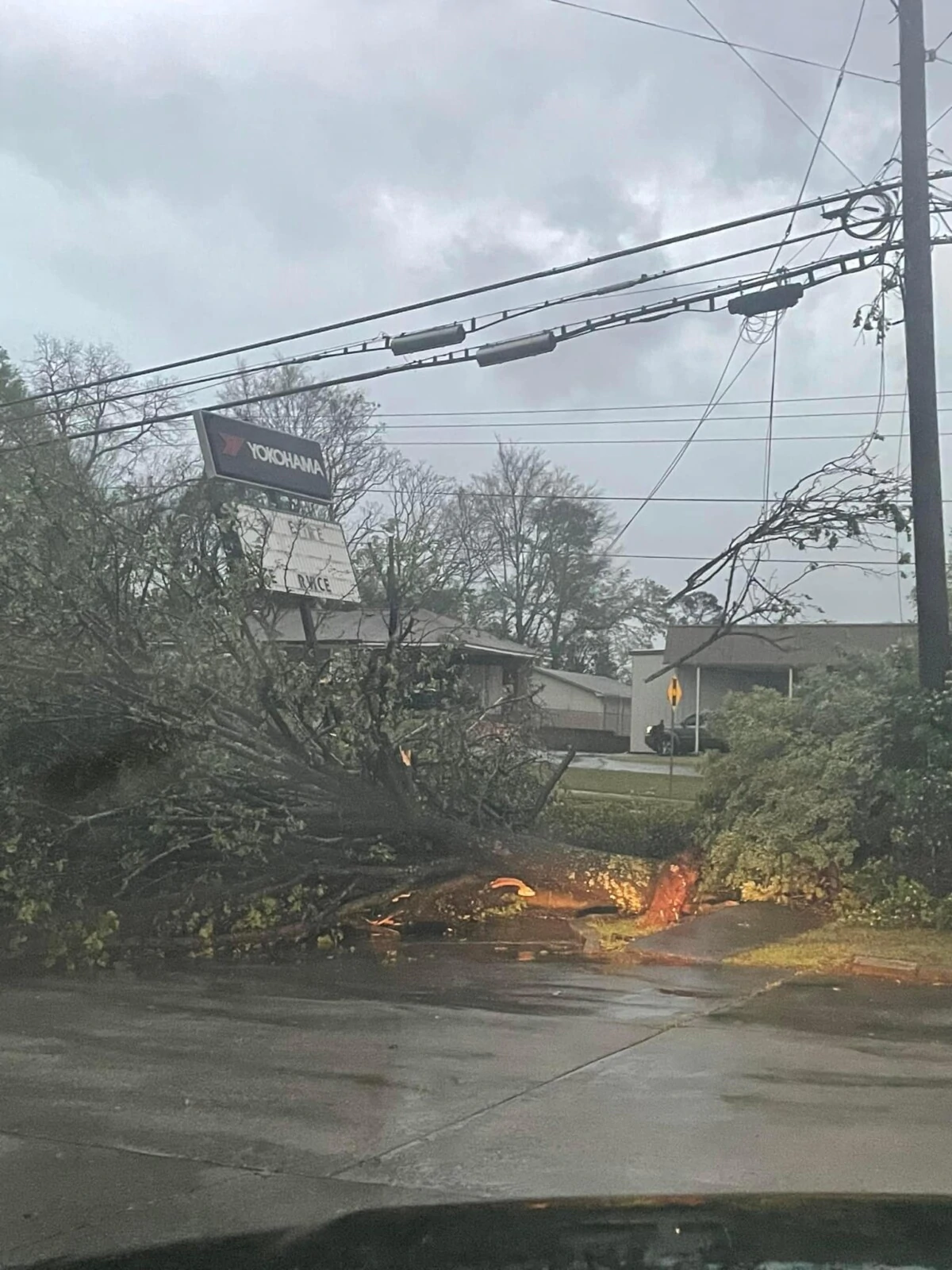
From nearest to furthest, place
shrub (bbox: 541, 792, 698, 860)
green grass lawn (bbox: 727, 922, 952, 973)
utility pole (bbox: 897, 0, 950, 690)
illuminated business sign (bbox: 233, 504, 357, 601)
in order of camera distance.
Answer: green grass lawn (bbox: 727, 922, 952, 973), utility pole (bbox: 897, 0, 950, 690), illuminated business sign (bbox: 233, 504, 357, 601), shrub (bbox: 541, 792, 698, 860)

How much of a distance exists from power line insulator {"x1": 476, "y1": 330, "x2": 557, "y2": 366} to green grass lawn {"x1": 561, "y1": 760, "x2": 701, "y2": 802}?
884cm

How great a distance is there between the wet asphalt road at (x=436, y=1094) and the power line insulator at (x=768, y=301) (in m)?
6.52

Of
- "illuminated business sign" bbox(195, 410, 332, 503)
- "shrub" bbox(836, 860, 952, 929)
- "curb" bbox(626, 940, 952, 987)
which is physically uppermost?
"illuminated business sign" bbox(195, 410, 332, 503)

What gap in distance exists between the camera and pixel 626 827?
14891 millimetres

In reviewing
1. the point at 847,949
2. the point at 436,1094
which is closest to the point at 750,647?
the point at 847,949

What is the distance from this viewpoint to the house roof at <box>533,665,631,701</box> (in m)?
50.7

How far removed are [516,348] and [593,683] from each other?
40.2 m

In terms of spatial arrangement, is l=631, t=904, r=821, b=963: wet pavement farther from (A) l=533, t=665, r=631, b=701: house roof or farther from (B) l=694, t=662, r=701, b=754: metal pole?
(A) l=533, t=665, r=631, b=701: house roof

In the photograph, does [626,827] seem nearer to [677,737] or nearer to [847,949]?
[847,949]

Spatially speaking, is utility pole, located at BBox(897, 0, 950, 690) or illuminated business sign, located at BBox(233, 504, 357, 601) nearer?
utility pole, located at BBox(897, 0, 950, 690)

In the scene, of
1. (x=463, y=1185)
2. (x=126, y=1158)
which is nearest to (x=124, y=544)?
(x=126, y=1158)

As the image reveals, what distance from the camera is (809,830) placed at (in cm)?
1256

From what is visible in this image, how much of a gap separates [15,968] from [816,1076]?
6.69m

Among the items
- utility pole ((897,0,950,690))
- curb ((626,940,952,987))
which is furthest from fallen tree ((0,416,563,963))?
utility pole ((897,0,950,690))
